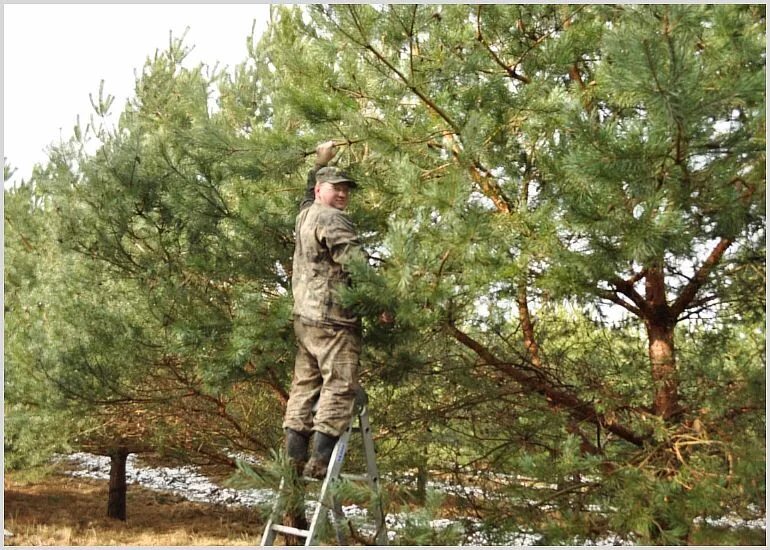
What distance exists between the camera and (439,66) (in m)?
4.10

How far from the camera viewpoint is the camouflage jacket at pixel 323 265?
3.70 meters

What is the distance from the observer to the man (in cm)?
366

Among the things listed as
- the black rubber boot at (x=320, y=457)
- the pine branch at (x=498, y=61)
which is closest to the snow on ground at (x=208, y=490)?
the black rubber boot at (x=320, y=457)

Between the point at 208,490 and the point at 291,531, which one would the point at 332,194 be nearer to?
the point at 291,531

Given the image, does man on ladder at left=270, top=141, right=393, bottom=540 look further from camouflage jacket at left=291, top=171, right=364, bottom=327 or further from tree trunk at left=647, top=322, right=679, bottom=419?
tree trunk at left=647, top=322, right=679, bottom=419

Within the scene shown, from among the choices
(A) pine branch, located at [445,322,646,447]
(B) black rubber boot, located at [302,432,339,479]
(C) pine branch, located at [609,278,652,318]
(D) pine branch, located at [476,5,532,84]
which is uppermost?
(D) pine branch, located at [476,5,532,84]

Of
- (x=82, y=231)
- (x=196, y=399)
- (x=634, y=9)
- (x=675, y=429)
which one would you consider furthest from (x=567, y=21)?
(x=196, y=399)

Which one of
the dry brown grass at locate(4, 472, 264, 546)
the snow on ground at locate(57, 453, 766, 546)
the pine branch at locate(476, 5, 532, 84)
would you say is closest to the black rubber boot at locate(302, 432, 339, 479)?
the snow on ground at locate(57, 453, 766, 546)

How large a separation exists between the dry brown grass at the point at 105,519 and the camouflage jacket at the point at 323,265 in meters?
4.75

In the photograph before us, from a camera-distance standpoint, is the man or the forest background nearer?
the forest background

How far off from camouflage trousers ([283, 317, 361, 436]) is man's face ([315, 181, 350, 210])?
0.64 m

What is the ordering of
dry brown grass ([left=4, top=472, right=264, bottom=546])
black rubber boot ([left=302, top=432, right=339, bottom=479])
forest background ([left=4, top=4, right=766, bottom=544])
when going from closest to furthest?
forest background ([left=4, top=4, right=766, bottom=544]) < black rubber boot ([left=302, top=432, right=339, bottom=479]) < dry brown grass ([left=4, top=472, right=264, bottom=546])

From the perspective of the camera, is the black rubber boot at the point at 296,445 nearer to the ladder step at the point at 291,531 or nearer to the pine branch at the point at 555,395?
the ladder step at the point at 291,531

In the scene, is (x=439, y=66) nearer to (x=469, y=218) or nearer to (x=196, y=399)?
(x=469, y=218)
